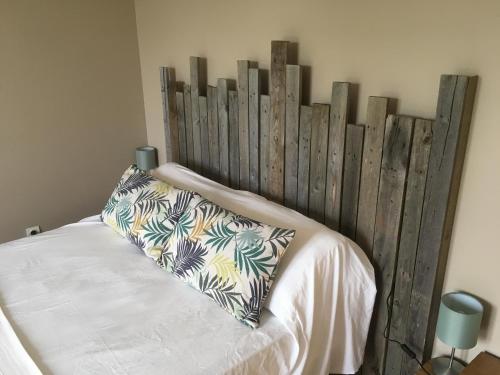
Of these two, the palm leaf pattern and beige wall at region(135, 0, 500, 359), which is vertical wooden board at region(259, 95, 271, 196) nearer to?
beige wall at region(135, 0, 500, 359)

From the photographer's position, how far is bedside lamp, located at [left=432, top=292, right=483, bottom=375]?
135 centimetres

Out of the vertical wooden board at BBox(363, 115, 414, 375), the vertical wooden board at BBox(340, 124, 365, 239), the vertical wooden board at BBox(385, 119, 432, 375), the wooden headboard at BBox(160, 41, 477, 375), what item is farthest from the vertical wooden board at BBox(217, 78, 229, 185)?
the vertical wooden board at BBox(385, 119, 432, 375)

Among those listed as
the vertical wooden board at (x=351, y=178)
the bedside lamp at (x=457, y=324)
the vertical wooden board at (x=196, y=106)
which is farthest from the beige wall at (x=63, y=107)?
the bedside lamp at (x=457, y=324)

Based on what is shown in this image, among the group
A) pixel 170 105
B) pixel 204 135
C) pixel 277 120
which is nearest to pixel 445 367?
pixel 277 120

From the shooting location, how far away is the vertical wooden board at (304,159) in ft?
5.70

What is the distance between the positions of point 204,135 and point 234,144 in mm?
273

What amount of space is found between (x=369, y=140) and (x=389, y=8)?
0.46 m

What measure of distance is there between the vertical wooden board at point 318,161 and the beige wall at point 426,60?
0.10 metres

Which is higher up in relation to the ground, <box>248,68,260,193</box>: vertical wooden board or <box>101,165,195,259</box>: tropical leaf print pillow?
<box>248,68,260,193</box>: vertical wooden board

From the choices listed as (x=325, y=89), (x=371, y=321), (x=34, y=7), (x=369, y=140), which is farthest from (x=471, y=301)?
(x=34, y=7)

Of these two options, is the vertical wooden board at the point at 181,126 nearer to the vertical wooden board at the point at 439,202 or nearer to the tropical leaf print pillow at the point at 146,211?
the tropical leaf print pillow at the point at 146,211

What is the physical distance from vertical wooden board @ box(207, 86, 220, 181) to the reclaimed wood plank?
549 millimetres

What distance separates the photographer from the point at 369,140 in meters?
1.53

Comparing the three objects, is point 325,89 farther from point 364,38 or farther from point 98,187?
point 98,187
